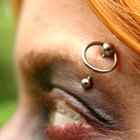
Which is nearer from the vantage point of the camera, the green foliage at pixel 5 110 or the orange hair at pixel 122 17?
the orange hair at pixel 122 17

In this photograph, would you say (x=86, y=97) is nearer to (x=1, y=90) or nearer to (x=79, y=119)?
(x=79, y=119)

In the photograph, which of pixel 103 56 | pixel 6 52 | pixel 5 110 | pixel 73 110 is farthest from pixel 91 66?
pixel 6 52

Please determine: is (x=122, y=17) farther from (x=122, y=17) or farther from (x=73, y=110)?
(x=73, y=110)

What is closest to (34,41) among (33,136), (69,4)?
(69,4)

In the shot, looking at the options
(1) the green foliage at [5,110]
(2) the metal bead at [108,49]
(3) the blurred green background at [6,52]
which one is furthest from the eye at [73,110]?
(3) the blurred green background at [6,52]

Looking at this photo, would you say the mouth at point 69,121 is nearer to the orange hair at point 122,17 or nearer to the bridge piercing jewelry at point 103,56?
the bridge piercing jewelry at point 103,56
